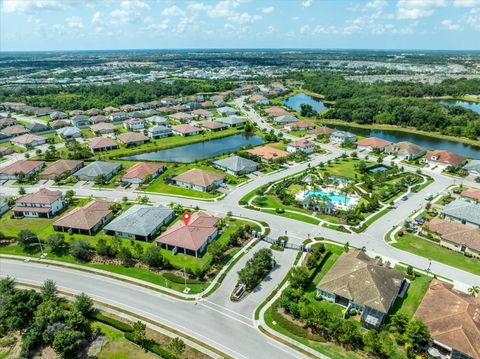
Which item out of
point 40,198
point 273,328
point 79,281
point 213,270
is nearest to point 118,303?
point 79,281

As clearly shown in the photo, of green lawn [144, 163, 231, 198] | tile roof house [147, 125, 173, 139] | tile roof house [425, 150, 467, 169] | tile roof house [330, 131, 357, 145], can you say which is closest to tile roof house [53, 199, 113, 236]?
green lawn [144, 163, 231, 198]

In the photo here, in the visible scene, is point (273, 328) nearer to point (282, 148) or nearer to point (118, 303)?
point (118, 303)

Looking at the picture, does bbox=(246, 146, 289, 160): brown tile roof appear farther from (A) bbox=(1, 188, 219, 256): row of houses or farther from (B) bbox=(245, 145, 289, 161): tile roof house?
(A) bbox=(1, 188, 219, 256): row of houses

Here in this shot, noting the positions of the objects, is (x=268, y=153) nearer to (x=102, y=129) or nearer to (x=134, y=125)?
(x=134, y=125)

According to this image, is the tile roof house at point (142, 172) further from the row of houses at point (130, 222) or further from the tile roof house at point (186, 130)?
the tile roof house at point (186, 130)

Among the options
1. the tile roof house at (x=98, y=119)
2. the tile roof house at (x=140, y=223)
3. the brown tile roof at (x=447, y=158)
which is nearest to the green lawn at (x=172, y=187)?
the tile roof house at (x=140, y=223)

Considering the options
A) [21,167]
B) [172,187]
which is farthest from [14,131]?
[172,187]
